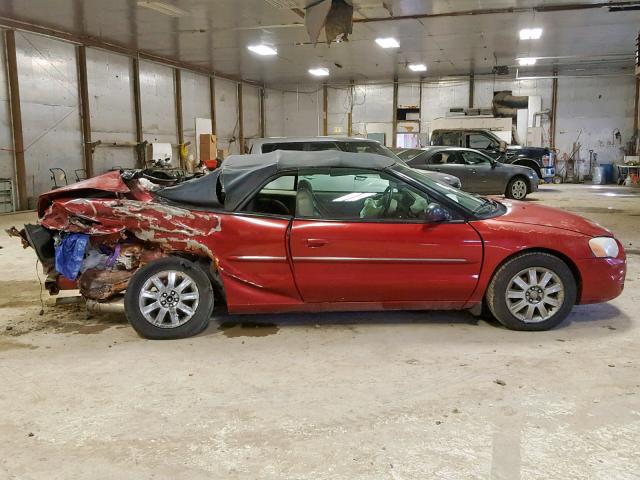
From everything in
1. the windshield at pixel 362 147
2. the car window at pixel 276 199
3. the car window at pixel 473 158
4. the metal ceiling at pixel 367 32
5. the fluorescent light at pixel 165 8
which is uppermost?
the metal ceiling at pixel 367 32

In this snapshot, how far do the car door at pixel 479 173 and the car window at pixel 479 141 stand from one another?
330cm

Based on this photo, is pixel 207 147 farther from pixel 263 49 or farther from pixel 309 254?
pixel 309 254

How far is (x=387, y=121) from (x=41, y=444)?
23.7 meters

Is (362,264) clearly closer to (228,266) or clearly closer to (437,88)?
(228,266)

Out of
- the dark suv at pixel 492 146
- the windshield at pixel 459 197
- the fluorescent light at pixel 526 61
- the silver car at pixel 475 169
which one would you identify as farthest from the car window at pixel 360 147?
the fluorescent light at pixel 526 61

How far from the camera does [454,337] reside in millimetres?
4371

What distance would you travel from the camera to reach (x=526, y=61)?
66.3ft

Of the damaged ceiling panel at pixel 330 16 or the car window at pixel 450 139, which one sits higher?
the damaged ceiling panel at pixel 330 16

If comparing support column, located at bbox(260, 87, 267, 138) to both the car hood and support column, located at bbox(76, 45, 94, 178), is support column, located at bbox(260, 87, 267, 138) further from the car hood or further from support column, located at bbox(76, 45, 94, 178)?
the car hood

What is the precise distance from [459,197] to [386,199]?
0.65 m

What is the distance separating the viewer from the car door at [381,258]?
428cm

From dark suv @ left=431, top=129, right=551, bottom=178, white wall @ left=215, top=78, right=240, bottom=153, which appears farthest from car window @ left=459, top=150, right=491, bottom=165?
white wall @ left=215, top=78, right=240, bottom=153

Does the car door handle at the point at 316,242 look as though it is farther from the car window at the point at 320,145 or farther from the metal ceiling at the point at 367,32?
the metal ceiling at the point at 367,32

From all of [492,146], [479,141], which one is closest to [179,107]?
[479,141]
